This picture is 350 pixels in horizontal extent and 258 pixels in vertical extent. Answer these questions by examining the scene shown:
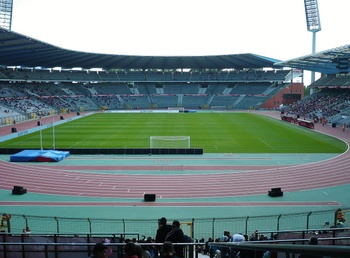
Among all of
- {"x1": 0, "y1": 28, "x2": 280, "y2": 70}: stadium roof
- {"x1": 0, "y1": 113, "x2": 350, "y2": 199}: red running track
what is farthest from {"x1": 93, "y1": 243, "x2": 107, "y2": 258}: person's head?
{"x1": 0, "y1": 28, "x2": 280, "y2": 70}: stadium roof

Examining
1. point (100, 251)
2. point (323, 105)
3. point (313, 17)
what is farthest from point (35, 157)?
point (313, 17)

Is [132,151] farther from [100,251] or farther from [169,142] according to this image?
[100,251]

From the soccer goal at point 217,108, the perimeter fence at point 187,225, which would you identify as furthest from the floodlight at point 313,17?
the perimeter fence at point 187,225

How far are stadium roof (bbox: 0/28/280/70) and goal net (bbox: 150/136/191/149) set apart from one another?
25436mm

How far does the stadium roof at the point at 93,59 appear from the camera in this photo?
5517 cm

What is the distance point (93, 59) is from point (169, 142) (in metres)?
55.8

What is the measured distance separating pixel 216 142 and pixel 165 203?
1873 centimetres

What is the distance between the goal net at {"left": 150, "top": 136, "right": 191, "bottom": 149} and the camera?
3328 cm

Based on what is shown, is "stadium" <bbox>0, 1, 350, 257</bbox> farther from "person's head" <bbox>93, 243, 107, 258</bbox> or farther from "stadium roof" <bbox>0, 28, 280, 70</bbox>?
"person's head" <bbox>93, 243, 107, 258</bbox>

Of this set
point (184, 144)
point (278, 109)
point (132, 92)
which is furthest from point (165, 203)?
point (132, 92)

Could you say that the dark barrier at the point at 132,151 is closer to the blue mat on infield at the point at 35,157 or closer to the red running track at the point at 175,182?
the blue mat on infield at the point at 35,157

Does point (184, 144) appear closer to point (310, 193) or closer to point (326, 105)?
point (310, 193)

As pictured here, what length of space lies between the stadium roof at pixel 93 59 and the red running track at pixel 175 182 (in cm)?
3101

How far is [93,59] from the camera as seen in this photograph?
84.3 m
